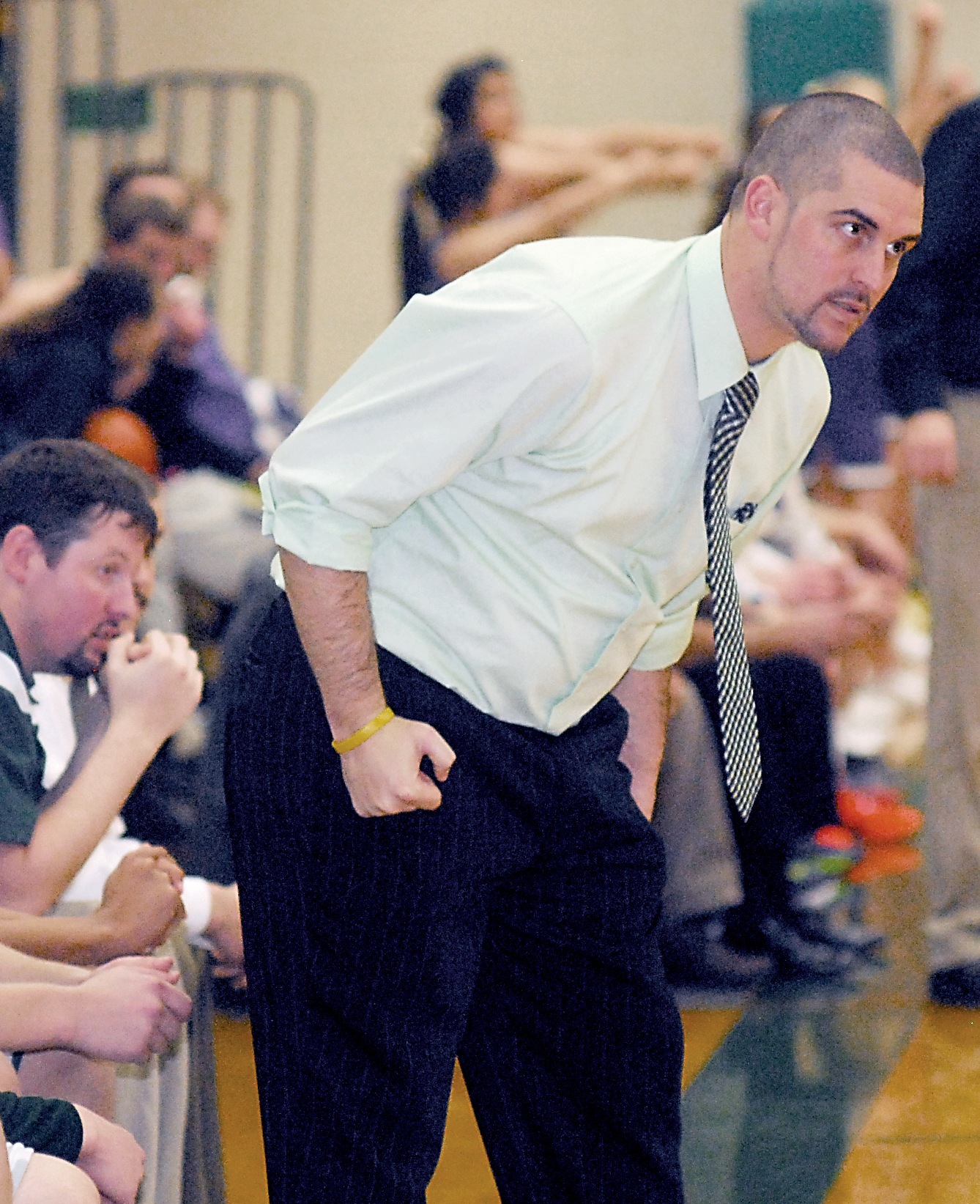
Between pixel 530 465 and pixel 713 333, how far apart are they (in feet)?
0.68

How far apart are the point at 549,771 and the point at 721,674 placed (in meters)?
0.28

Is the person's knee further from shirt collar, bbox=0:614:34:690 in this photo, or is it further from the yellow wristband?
shirt collar, bbox=0:614:34:690

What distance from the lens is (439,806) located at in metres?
1.46

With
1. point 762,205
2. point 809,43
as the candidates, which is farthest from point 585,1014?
point 809,43

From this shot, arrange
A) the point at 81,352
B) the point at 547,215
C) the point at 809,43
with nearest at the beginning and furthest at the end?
1. the point at 81,352
2. the point at 547,215
3. the point at 809,43

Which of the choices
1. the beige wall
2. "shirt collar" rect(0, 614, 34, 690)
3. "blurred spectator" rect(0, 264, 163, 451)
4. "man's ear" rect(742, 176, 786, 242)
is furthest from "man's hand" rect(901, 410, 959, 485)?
the beige wall

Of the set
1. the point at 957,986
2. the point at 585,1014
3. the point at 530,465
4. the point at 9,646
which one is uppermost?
the point at 530,465

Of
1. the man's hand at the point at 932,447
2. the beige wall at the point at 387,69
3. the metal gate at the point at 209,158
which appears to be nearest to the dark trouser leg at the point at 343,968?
the man's hand at the point at 932,447

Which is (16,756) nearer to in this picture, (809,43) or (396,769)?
(396,769)

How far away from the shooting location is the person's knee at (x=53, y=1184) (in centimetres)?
132

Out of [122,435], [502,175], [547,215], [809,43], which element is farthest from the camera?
[809,43]

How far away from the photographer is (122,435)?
3.63 m

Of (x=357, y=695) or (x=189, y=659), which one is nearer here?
(x=357, y=695)

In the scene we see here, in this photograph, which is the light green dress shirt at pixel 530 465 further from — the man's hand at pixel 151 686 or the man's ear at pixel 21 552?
the man's ear at pixel 21 552
